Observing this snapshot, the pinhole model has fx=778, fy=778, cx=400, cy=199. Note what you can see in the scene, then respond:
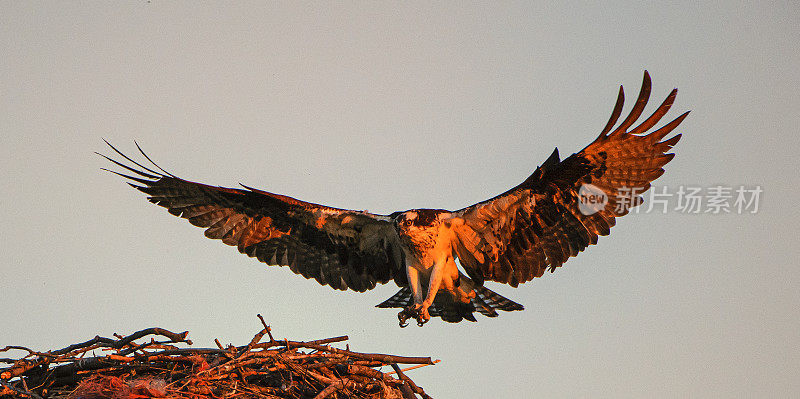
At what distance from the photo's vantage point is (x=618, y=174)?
21.9ft

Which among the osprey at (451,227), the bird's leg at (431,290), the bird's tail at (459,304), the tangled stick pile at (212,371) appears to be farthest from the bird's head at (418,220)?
the tangled stick pile at (212,371)

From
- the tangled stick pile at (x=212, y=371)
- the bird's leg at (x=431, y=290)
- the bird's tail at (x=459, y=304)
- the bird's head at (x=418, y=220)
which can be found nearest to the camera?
the tangled stick pile at (x=212, y=371)

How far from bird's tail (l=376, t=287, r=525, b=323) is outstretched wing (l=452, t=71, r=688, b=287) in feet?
0.66

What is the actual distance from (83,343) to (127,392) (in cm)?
69

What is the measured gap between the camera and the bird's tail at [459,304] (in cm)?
716

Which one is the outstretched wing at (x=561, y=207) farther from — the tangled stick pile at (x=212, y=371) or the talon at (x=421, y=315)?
the tangled stick pile at (x=212, y=371)

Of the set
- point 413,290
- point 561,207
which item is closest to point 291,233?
point 413,290

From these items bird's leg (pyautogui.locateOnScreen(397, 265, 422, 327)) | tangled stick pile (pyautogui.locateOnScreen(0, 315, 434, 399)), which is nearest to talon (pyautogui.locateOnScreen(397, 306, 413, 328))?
bird's leg (pyautogui.locateOnScreen(397, 265, 422, 327))

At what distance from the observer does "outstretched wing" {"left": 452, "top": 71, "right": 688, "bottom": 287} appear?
6434 millimetres

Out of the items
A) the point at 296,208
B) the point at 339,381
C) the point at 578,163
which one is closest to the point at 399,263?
the point at 296,208

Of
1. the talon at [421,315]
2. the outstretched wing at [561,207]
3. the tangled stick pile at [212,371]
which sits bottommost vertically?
the tangled stick pile at [212,371]

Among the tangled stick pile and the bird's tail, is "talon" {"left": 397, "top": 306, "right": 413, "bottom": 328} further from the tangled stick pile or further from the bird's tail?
the tangled stick pile

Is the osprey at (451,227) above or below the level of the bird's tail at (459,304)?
above

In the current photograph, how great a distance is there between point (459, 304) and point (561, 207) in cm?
136
